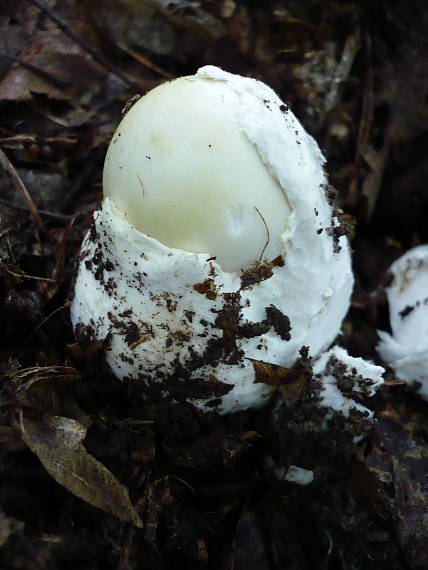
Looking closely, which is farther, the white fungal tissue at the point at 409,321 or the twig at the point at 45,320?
the white fungal tissue at the point at 409,321

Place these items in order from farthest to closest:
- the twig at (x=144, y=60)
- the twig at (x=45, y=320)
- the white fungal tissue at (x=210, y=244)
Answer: the twig at (x=144, y=60) → the twig at (x=45, y=320) → the white fungal tissue at (x=210, y=244)

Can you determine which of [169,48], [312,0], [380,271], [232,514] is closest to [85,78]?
[169,48]

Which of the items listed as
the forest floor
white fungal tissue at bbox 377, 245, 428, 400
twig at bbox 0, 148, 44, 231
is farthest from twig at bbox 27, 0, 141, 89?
white fungal tissue at bbox 377, 245, 428, 400

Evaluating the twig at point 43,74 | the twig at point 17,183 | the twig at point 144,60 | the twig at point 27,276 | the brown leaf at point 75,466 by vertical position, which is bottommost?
the brown leaf at point 75,466

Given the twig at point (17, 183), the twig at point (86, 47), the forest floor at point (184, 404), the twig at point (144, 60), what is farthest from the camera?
the twig at point (144, 60)

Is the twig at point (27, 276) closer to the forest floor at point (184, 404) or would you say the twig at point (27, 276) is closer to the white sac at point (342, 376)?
the forest floor at point (184, 404)

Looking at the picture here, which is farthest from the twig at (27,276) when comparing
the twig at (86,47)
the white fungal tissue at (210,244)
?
the twig at (86,47)

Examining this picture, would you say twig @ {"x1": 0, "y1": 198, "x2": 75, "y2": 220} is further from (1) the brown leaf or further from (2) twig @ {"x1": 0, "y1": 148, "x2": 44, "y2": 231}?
(1) the brown leaf
